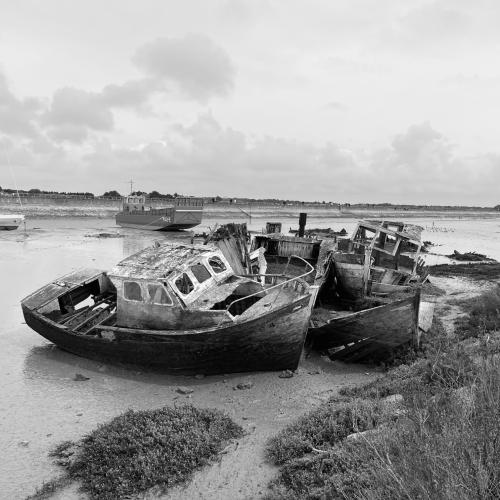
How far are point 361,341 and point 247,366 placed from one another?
2.86 m

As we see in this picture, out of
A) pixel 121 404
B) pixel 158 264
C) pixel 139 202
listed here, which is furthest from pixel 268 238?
pixel 139 202

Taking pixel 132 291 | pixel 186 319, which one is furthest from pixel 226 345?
pixel 132 291

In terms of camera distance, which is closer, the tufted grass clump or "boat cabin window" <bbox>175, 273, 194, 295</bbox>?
the tufted grass clump

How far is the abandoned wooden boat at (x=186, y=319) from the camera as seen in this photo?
392 inches

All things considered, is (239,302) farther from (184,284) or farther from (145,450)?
(145,450)

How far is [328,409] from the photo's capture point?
7.40 m

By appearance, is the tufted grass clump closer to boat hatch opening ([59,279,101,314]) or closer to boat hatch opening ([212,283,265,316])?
boat hatch opening ([212,283,265,316])

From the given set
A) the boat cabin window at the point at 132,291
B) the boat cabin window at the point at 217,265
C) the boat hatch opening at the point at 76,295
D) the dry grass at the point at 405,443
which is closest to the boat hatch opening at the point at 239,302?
the boat cabin window at the point at 217,265

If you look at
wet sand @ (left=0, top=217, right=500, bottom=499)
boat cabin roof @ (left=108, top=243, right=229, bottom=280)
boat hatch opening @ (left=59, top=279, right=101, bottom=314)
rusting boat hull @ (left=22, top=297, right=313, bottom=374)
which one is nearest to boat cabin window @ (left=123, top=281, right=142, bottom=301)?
boat cabin roof @ (left=108, top=243, right=229, bottom=280)

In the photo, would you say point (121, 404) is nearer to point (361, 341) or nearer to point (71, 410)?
point (71, 410)

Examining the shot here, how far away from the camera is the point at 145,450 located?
6.71m

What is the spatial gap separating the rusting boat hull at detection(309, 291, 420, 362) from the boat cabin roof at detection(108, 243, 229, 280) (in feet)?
12.9

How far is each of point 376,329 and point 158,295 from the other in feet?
17.7

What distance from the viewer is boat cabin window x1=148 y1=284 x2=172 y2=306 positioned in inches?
424
